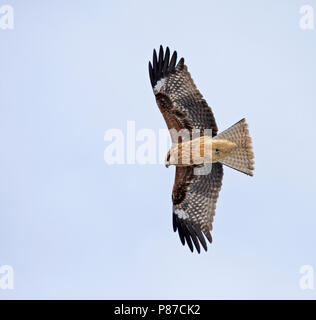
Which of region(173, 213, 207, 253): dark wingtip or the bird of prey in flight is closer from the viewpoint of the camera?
the bird of prey in flight

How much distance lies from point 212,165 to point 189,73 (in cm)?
164

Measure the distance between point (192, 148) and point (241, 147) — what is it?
0.82m

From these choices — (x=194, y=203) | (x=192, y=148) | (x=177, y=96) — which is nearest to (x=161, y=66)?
(x=177, y=96)

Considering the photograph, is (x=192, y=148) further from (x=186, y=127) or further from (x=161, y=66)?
(x=161, y=66)

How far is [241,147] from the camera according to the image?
40.0ft

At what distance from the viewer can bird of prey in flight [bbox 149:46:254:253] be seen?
12227 millimetres

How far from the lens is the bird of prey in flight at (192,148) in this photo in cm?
1223

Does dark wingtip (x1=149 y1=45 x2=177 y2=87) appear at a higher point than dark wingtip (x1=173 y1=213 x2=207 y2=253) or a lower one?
higher

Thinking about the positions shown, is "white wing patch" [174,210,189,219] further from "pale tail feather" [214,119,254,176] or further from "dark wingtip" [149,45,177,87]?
"dark wingtip" [149,45,177,87]

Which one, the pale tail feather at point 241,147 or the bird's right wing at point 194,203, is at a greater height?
the pale tail feather at point 241,147

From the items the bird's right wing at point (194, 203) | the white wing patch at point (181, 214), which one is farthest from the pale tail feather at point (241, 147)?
the white wing patch at point (181, 214)

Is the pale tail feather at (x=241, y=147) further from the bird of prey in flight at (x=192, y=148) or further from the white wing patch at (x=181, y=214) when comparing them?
the white wing patch at (x=181, y=214)

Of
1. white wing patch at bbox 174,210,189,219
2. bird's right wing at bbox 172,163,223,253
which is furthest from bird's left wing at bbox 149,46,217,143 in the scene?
white wing patch at bbox 174,210,189,219
